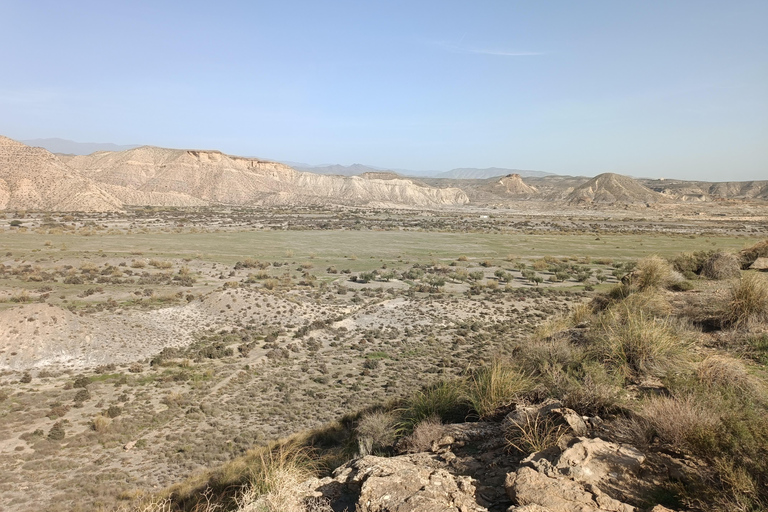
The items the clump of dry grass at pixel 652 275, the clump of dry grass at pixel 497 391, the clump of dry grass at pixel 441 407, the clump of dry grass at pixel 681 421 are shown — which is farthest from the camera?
the clump of dry grass at pixel 652 275

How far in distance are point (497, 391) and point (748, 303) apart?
17.9ft

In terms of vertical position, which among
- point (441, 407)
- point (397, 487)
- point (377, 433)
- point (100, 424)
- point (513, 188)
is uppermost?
point (513, 188)

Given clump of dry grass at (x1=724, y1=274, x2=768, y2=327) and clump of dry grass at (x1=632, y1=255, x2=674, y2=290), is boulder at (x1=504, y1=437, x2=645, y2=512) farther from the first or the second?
clump of dry grass at (x1=632, y1=255, x2=674, y2=290)

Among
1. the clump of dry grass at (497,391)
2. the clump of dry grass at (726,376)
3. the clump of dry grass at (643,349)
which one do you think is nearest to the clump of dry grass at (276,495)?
the clump of dry grass at (497,391)

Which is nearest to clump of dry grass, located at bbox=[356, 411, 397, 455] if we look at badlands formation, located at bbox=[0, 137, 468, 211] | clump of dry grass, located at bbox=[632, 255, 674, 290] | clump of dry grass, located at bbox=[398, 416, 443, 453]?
clump of dry grass, located at bbox=[398, 416, 443, 453]

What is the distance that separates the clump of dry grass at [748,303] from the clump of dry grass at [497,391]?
448 cm

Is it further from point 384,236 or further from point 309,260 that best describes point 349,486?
point 384,236

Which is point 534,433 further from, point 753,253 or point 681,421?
point 753,253

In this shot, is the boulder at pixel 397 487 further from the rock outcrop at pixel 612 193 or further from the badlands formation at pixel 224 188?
the rock outcrop at pixel 612 193

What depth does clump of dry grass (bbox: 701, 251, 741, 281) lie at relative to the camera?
14.1 metres

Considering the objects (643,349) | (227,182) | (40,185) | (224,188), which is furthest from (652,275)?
(227,182)

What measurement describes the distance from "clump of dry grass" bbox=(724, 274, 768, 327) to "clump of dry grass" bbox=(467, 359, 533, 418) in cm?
448

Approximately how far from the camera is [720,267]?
14.5m

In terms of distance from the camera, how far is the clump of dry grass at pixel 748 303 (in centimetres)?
761
